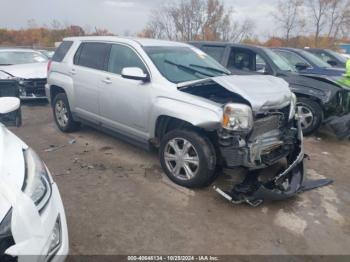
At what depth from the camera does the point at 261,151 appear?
366cm

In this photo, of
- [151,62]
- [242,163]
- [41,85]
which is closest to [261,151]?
[242,163]

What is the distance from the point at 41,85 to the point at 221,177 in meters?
5.83

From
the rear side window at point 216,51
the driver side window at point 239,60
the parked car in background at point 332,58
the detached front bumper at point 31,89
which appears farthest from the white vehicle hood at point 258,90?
the parked car in background at point 332,58

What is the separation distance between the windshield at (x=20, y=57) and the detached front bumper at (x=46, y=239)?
7984mm

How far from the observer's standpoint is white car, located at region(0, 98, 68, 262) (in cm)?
166

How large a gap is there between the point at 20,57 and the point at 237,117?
26.2 ft

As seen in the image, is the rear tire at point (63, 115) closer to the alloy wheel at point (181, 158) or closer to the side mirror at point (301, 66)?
the alloy wheel at point (181, 158)

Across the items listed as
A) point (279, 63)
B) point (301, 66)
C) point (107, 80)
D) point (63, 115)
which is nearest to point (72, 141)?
point (63, 115)

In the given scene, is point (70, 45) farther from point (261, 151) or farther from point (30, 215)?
point (30, 215)

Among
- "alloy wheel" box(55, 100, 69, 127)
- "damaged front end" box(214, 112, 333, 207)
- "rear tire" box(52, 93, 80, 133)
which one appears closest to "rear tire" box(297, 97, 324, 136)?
"damaged front end" box(214, 112, 333, 207)

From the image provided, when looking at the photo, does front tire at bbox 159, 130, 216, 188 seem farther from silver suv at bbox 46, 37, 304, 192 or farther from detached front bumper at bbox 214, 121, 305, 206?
detached front bumper at bbox 214, 121, 305, 206

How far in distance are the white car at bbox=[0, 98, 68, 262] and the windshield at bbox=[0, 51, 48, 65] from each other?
7656mm

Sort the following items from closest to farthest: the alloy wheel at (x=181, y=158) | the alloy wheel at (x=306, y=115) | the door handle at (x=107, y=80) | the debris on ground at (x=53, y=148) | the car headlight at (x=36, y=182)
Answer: the car headlight at (x=36, y=182), the alloy wheel at (x=181, y=158), the door handle at (x=107, y=80), the debris on ground at (x=53, y=148), the alloy wheel at (x=306, y=115)

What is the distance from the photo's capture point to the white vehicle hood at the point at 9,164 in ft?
5.65
